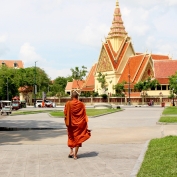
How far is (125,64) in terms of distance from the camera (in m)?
91.2

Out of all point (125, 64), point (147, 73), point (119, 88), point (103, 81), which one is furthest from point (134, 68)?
point (103, 81)

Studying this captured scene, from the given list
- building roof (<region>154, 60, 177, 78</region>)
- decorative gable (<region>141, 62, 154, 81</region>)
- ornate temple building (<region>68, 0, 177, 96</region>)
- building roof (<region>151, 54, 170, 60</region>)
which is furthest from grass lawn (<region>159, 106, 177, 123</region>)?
building roof (<region>151, 54, 170, 60</region>)

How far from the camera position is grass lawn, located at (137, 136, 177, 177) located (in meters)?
7.00

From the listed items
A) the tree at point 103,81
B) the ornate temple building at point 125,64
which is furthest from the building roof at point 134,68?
the tree at point 103,81

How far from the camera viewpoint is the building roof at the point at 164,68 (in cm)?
8350

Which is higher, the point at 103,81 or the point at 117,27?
the point at 117,27

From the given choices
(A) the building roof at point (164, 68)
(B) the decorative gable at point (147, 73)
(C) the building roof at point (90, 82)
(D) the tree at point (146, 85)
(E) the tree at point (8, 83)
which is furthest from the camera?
(C) the building roof at point (90, 82)

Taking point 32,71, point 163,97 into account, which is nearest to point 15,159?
point 163,97

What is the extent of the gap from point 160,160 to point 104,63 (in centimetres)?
8676

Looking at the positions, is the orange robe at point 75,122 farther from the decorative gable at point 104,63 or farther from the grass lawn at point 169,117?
the decorative gable at point 104,63

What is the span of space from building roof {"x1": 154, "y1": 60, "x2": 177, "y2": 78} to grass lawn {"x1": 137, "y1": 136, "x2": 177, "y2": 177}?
73.4 metres

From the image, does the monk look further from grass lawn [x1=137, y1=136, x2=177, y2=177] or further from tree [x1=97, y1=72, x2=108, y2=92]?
tree [x1=97, y1=72, x2=108, y2=92]

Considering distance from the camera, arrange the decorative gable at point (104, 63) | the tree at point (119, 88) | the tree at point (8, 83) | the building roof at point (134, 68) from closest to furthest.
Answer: the tree at point (8, 83) < the tree at point (119, 88) < the building roof at point (134, 68) < the decorative gable at point (104, 63)

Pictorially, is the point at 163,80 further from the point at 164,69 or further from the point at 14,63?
the point at 14,63
